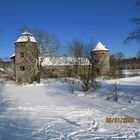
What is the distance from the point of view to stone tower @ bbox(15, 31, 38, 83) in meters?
59.8

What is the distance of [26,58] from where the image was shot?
63562mm

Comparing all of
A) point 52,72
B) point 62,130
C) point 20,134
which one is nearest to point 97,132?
point 62,130

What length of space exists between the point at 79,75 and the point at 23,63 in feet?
119

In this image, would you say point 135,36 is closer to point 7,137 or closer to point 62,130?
point 62,130

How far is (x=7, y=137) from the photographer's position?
9.65 meters

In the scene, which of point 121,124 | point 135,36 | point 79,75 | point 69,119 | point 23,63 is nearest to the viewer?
point 121,124
